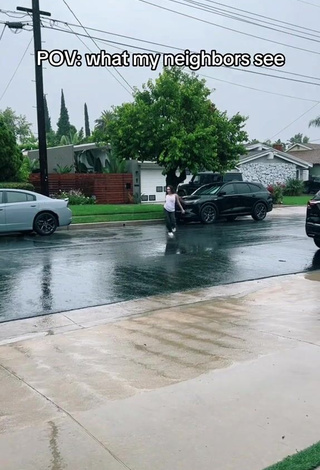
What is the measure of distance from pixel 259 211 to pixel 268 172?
2033cm

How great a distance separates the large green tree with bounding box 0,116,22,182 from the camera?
987 inches

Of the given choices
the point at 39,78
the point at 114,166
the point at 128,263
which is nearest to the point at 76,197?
the point at 114,166

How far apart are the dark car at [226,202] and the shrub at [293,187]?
19620 millimetres

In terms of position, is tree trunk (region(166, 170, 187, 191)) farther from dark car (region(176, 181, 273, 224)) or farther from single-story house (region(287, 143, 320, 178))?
single-story house (region(287, 143, 320, 178))

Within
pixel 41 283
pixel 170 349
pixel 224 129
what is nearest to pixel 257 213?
pixel 224 129

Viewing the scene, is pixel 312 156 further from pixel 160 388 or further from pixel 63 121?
Answer: pixel 160 388

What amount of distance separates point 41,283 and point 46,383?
15.8ft

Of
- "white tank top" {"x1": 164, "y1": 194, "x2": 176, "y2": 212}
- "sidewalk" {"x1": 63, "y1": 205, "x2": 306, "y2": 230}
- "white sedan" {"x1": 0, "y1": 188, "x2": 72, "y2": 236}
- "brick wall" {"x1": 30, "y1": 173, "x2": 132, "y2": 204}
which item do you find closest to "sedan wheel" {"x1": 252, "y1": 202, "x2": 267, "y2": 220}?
"sidewalk" {"x1": 63, "y1": 205, "x2": 306, "y2": 230}

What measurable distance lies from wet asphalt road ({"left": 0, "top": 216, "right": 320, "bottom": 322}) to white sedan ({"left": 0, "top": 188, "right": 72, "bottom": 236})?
375mm

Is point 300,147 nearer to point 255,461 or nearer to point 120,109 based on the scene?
point 120,109

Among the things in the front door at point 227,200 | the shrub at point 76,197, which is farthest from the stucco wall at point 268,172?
the front door at point 227,200

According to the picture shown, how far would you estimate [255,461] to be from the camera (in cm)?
359

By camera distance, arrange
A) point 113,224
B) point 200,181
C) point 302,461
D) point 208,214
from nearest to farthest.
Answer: point 302,461, point 113,224, point 208,214, point 200,181

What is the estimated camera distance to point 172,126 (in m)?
22.3
